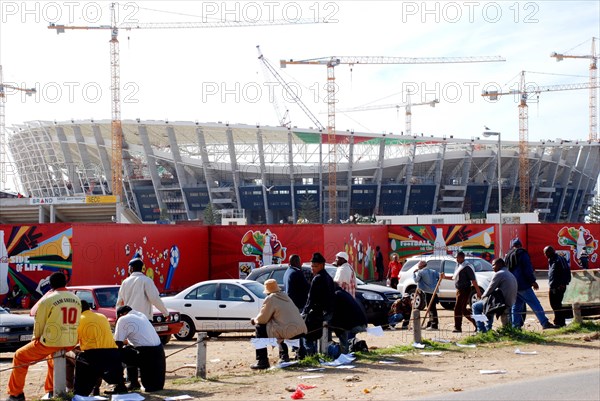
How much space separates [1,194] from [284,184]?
4016 cm

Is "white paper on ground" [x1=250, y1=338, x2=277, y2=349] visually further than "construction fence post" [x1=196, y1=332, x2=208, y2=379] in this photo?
Yes

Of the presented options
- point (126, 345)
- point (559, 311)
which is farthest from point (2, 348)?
point (559, 311)

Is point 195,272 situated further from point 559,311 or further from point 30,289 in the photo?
point 559,311

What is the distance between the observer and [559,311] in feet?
55.0

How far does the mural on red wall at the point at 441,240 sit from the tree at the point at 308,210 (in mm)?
59776

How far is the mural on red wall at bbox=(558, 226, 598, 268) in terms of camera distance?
41281 mm

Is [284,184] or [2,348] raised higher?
[284,184]

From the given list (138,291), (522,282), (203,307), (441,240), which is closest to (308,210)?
(441,240)

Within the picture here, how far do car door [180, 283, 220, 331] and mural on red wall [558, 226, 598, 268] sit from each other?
91.3 feet

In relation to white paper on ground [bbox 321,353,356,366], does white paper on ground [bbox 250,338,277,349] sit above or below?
above

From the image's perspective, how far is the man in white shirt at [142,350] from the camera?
405 inches

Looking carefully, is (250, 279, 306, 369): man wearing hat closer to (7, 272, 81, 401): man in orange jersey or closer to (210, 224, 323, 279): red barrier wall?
(7, 272, 81, 401): man in orange jersey

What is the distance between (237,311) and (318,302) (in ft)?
16.6

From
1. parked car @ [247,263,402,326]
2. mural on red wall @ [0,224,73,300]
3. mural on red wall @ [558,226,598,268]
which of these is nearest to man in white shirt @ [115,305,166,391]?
parked car @ [247,263,402,326]
